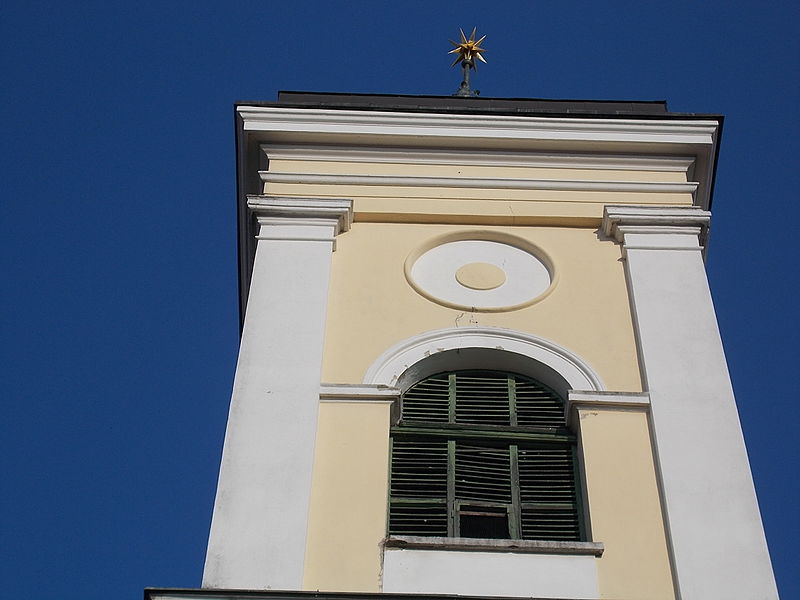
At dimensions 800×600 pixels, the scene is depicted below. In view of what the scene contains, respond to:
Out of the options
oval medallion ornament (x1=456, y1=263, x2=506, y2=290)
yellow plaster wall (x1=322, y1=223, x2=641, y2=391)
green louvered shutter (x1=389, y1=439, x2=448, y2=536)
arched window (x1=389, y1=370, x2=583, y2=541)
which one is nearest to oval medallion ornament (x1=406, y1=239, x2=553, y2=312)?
oval medallion ornament (x1=456, y1=263, x2=506, y2=290)

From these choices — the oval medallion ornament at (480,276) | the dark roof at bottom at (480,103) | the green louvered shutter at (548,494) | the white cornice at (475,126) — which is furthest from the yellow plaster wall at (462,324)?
the dark roof at bottom at (480,103)

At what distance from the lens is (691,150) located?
1494 cm

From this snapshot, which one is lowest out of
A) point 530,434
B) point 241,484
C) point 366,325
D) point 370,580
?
point 370,580

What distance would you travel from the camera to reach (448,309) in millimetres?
13109

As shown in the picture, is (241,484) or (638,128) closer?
(241,484)

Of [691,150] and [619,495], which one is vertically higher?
[691,150]

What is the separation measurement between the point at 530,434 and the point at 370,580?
2050 millimetres

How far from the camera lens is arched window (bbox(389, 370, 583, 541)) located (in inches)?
445

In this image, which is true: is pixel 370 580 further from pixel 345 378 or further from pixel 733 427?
pixel 733 427

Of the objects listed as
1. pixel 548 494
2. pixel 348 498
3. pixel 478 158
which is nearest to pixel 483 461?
pixel 548 494

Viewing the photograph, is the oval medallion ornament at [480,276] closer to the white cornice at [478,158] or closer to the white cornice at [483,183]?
the white cornice at [483,183]

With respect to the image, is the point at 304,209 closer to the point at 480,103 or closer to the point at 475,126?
the point at 475,126

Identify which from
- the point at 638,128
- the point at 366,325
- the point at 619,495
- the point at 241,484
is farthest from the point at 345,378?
the point at 638,128

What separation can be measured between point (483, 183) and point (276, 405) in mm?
3746
